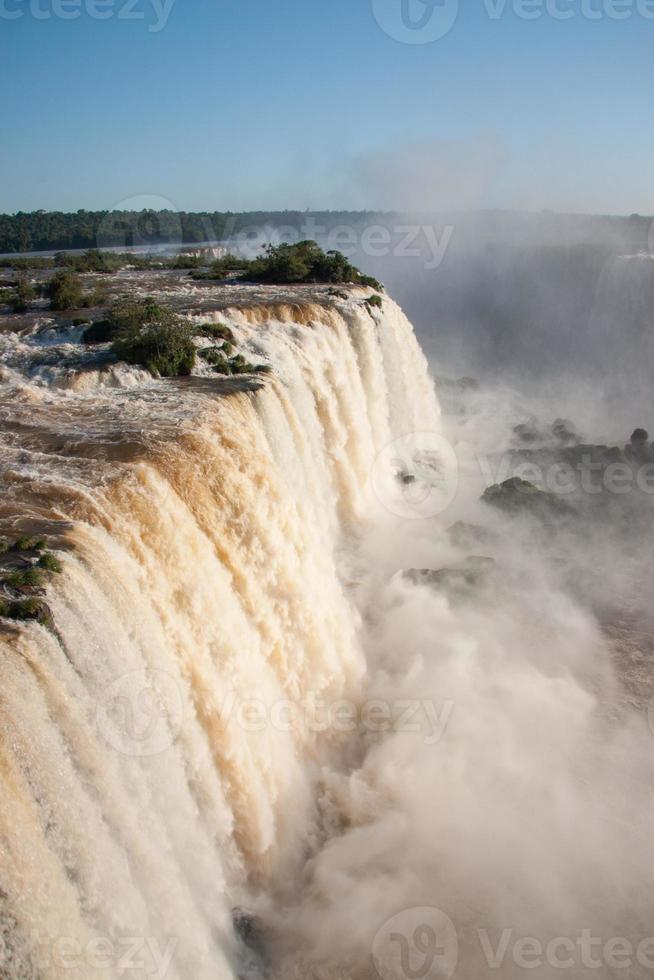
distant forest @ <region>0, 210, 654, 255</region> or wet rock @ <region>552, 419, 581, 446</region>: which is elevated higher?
distant forest @ <region>0, 210, 654, 255</region>

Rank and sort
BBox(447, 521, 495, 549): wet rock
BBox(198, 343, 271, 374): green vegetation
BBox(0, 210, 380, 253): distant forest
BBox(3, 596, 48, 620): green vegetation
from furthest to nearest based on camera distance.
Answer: BBox(0, 210, 380, 253): distant forest, BBox(447, 521, 495, 549): wet rock, BBox(198, 343, 271, 374): green vegetation, BBox(3, 596, 48, 620): green vegetation

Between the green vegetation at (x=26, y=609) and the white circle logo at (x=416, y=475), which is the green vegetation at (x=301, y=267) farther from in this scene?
the green vegetation at (x=26, y=609)

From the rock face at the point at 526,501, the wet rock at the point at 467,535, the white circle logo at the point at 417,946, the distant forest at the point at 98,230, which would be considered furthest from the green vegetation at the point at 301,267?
the distant forest at the point at 98,230

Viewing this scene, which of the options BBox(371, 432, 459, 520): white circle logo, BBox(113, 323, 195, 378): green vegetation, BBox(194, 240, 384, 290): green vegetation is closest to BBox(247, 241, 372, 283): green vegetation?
BBox(194, 240, 384, 290): green vegetation

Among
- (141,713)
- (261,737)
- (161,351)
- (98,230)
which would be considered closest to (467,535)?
(161,351)

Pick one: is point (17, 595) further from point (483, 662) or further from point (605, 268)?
point (605, 268)

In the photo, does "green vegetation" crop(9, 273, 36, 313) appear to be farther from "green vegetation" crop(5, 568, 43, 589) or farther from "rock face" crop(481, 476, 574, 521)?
"rock face" crop(481, 476, 574, 521)

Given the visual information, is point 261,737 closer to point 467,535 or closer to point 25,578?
point 25,578
